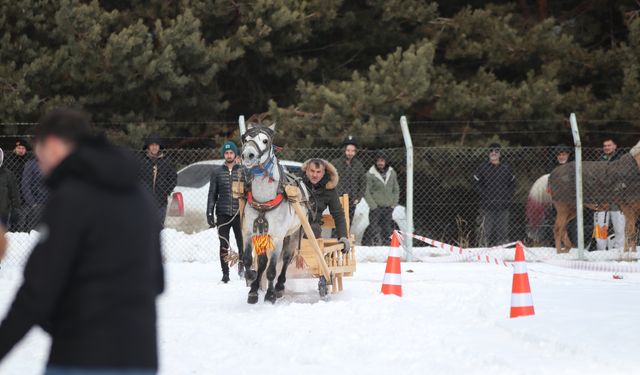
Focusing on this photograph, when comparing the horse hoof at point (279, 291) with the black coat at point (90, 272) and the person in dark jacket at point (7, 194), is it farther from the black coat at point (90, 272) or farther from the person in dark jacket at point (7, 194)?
the black coat at point (90, 272)

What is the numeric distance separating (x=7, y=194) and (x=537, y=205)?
921cm

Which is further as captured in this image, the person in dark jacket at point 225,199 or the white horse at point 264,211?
the person in dark jacket at point 225,199

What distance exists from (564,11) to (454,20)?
11.6 ft

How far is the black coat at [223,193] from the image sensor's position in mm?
13625

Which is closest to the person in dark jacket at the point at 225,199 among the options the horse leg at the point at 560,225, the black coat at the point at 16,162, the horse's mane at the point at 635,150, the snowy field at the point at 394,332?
the snowy field at the point at 394,332

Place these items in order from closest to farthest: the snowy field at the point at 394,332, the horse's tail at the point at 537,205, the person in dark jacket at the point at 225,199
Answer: the snowy field at the point at 394,332, the person in dark jacket at the point at 225,199, the horse's tail at the point at 537,205

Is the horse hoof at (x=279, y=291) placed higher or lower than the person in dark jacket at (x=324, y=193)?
lower

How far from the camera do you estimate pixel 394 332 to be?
888 centimetres

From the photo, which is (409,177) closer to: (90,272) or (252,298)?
(252,298)

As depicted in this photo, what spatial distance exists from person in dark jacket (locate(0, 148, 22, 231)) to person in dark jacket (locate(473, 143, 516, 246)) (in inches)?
301

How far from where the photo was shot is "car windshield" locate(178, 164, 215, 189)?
1831 cm

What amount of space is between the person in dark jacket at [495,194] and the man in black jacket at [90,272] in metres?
14.4

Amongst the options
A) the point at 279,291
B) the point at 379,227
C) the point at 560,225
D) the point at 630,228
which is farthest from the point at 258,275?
the point at 630,228

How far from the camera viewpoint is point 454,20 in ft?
80.0
